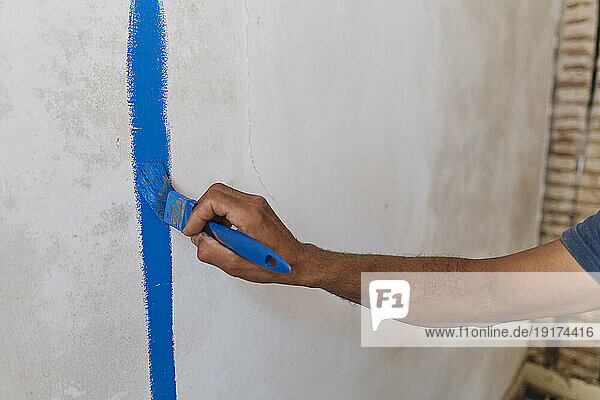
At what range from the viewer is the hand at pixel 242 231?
31.5 inches

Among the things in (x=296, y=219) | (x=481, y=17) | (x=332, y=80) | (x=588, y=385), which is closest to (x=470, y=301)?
(x=296, y=219)

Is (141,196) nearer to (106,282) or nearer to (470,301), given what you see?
(106,282)

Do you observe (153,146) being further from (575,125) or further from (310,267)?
(575,125)

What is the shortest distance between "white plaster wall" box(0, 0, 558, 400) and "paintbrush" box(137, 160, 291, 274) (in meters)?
0.03

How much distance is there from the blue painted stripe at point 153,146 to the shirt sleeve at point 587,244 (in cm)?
74

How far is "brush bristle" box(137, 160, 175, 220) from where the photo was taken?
35.8 inches

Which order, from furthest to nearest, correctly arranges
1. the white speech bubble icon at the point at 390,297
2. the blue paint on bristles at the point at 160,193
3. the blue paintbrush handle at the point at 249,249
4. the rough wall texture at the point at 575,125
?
1. the rough wall texture at the point at 575,125
2. the white speech bubble icon at the point at 390,297
3. the blue paint on bristles at the point at 160,193
4. the blue paintbrush handle at the point at 249,249

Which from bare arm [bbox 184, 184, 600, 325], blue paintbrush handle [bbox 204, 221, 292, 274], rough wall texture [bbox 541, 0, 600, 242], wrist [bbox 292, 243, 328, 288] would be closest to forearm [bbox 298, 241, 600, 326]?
bare arm [bbox 184, 184, 600, 325]

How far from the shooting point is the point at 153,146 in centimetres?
93

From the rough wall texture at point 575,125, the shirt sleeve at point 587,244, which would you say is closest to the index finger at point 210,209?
the shirt sleeve at point 587,244

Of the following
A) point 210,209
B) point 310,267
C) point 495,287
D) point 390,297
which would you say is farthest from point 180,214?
point 495,287

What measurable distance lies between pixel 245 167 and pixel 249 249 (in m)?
0.38

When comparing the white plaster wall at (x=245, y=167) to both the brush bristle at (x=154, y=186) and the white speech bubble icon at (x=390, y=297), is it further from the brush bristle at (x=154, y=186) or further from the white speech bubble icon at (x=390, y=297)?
the white speech bubble icon at (x=390, y=297)

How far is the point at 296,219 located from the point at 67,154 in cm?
54
